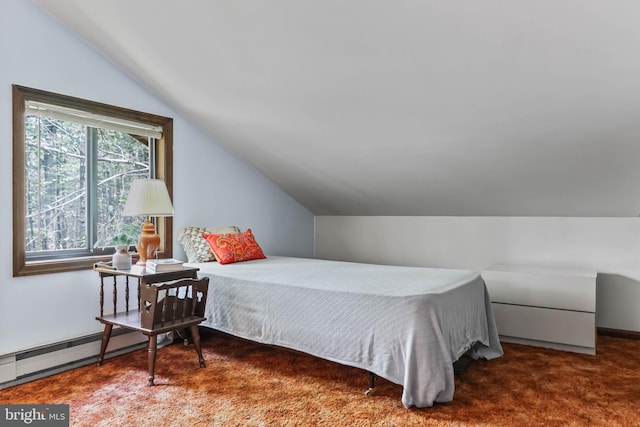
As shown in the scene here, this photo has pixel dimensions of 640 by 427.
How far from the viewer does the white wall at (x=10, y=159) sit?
2551 mm

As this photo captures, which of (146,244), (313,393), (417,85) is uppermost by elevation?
(417,85)

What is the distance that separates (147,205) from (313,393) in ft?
5.09

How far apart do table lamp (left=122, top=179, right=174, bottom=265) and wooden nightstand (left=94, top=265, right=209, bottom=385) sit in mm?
149

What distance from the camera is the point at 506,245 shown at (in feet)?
13.1

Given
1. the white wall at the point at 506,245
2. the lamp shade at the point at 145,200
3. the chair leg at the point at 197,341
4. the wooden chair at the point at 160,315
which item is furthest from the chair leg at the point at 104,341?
the white wall at the point at 506,245

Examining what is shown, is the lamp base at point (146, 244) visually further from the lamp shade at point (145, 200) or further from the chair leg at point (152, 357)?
the chair leg at point (152, 357)

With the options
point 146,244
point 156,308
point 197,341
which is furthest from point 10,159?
point 197,341

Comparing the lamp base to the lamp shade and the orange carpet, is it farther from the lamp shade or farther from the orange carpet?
the orange carpet

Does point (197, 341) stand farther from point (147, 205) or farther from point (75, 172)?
point (75, 172)

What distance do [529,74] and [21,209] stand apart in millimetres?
2959

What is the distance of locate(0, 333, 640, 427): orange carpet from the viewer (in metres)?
2.10

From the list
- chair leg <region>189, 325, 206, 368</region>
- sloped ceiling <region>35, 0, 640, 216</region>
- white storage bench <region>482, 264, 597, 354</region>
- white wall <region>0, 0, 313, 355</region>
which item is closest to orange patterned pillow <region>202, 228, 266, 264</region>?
white wall <region>0, 0, 313, 355</region>

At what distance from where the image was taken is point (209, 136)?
383 cm

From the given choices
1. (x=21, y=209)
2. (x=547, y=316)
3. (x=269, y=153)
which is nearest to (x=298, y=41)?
(x=269, y=153)
